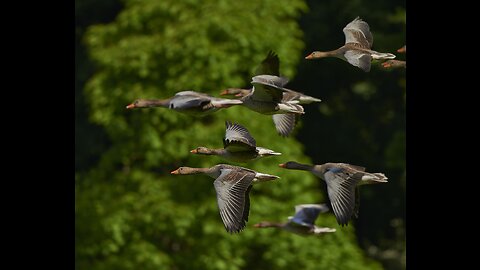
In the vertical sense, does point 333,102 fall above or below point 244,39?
below

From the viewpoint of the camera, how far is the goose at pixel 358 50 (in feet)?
20.4

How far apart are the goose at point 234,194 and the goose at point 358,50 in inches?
33.6

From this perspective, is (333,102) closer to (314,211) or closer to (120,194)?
(120,194)

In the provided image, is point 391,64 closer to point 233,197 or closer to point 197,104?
point 197,104

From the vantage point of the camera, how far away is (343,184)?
5.89m

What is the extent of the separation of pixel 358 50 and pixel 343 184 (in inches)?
36.7

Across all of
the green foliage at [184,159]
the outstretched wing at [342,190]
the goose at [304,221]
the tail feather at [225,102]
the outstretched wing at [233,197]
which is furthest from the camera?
the green foliage at [184,159]

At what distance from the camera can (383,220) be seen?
2411 centimetres

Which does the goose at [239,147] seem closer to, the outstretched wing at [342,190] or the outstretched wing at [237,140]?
the outstretched wing at [237,140]

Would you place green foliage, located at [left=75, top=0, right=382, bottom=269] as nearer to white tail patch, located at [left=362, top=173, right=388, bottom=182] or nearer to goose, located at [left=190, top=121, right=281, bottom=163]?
goose, located at [left=190, top=121, right=281, bottom=163]

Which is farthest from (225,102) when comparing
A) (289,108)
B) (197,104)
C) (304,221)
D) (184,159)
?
(184,159)

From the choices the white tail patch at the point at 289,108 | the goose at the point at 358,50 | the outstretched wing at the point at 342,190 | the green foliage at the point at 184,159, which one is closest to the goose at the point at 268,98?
the white tail patch at the point at 289,108

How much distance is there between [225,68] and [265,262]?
259cm
